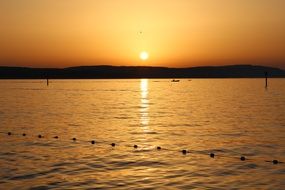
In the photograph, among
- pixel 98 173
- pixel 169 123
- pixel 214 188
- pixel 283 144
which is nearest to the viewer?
pixel 214 188

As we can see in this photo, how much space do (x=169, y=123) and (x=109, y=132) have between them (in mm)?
10718

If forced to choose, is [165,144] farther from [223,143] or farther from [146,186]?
[146,186]

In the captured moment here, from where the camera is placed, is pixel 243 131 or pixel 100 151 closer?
pixel 100 151

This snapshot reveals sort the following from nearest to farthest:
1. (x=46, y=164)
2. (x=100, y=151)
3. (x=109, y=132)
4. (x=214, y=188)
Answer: (x=214, y=188) < (x=46, y=164) < (x=100, y=151) < (x=109, y=132)

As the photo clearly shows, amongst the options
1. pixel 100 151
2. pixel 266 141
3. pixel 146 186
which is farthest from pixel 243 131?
pixel 146 186

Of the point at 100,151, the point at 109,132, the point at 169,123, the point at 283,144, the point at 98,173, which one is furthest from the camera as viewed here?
the point at 169,123

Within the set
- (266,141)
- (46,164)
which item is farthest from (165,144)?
(46,164)

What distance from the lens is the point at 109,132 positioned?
41125 mm

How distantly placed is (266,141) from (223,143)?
380cm

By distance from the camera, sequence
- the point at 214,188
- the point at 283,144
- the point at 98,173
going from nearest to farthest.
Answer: the point at 214,188 → the point at 98,173 → the point at 283,144

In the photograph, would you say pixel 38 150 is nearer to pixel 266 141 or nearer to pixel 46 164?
pixel 46 164

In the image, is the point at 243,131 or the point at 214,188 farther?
the point at 243,131

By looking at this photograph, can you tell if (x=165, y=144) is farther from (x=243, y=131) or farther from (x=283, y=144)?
(x=243, y=131)

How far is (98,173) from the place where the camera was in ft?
76.9
